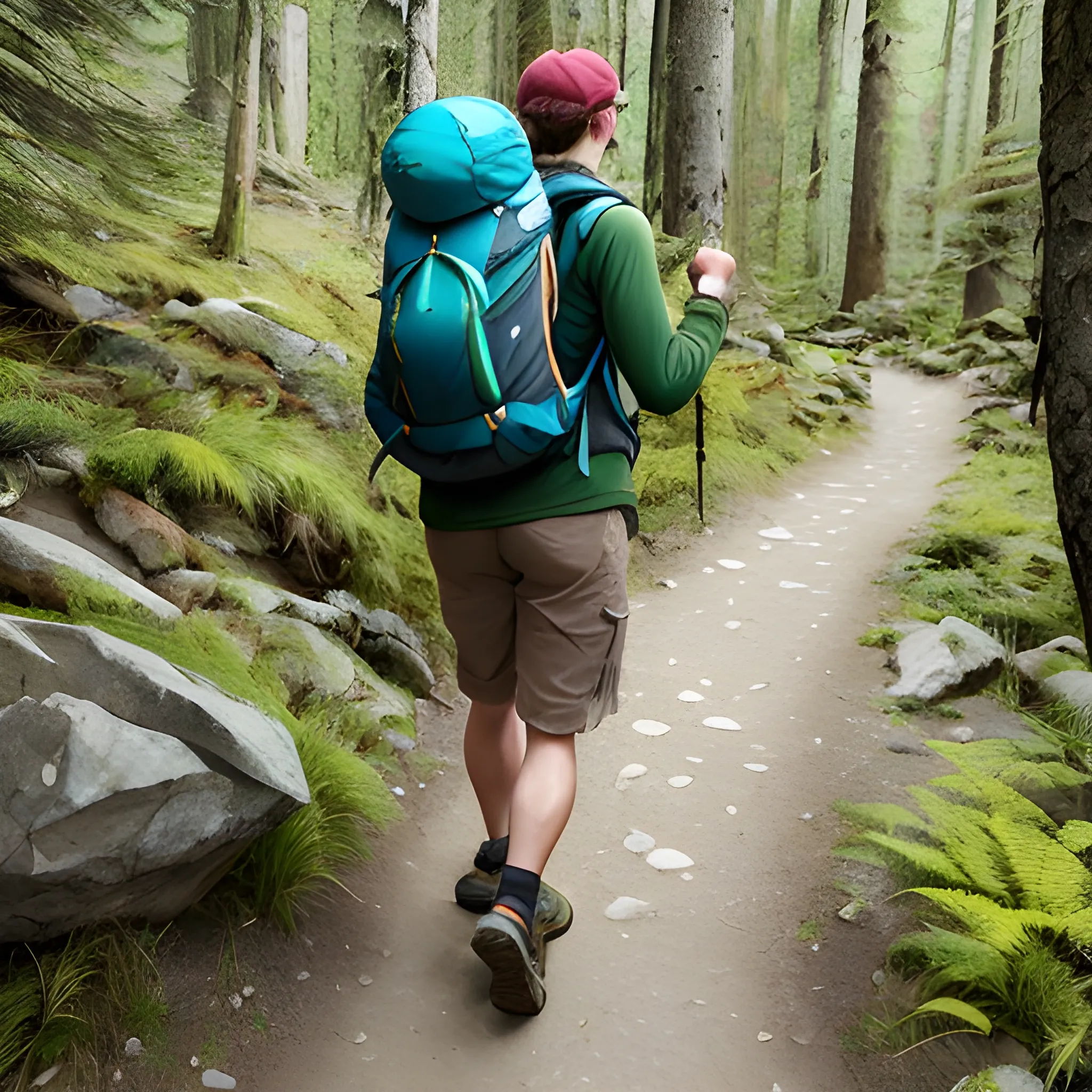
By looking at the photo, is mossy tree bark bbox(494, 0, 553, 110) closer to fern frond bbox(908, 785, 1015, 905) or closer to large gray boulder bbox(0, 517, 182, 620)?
large gray boulder bbox(0, 517, 182, 620)

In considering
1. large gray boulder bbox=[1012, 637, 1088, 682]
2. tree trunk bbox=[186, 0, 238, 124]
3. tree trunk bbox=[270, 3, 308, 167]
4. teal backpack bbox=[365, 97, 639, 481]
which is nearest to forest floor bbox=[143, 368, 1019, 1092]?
large gray boulder bbox=[1012, 637, 1088, 682]

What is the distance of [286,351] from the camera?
5.45 metres

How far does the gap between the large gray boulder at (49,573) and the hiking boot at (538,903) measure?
141 centimetres

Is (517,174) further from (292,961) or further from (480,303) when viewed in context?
(292,961)

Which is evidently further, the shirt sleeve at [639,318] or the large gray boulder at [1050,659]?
the large gray boulder at [1050,659]

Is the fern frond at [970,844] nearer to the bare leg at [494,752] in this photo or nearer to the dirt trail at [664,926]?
the dirt trail at [664,926]

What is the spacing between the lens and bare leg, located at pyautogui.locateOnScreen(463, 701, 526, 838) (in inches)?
108

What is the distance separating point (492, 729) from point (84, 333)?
3438mm

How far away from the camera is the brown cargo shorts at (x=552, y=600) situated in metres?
2.32

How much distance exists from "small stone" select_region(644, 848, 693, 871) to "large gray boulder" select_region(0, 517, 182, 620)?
6.45ft

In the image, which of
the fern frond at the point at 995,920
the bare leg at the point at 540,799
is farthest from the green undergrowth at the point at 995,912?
the bare leg at the point at 540,799

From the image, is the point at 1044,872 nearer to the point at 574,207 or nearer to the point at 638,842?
the point at 638,842

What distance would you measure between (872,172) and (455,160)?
1719cm

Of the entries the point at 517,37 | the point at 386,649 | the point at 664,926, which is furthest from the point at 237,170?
the point at 517,37
